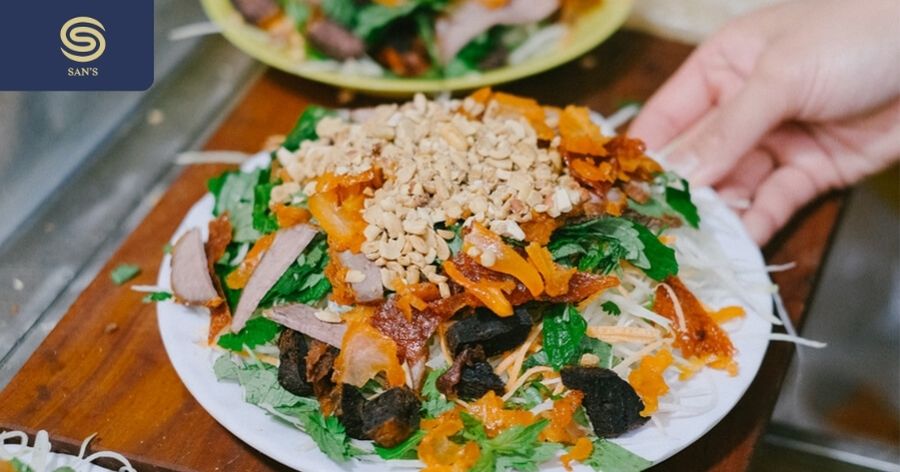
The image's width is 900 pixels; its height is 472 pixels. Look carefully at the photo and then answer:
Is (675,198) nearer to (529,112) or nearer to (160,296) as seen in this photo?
(529,112)

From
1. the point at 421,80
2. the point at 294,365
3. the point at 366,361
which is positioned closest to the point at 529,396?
the point at 366,361

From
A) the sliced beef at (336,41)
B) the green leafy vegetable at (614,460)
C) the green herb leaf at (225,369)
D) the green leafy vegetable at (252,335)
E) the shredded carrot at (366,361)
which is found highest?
the sliced beef at (336,41)

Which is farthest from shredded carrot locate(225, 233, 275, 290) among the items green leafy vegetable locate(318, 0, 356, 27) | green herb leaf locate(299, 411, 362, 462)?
green leafy vegetable locate(318, 0, 356, 27)

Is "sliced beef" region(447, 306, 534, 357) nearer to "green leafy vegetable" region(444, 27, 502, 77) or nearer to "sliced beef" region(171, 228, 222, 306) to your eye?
"sliced beef" region(171, 228, 222, 306)

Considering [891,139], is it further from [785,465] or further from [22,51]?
[22,51]

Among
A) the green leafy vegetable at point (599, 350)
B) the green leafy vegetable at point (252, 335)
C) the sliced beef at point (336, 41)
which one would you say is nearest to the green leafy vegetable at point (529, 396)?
the green leafy vegetable at point (599, 350)

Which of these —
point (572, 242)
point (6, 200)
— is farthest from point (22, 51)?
point (572, 242)

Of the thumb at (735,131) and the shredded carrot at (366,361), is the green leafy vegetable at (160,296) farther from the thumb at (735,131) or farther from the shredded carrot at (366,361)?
the thumb at (735,131)
